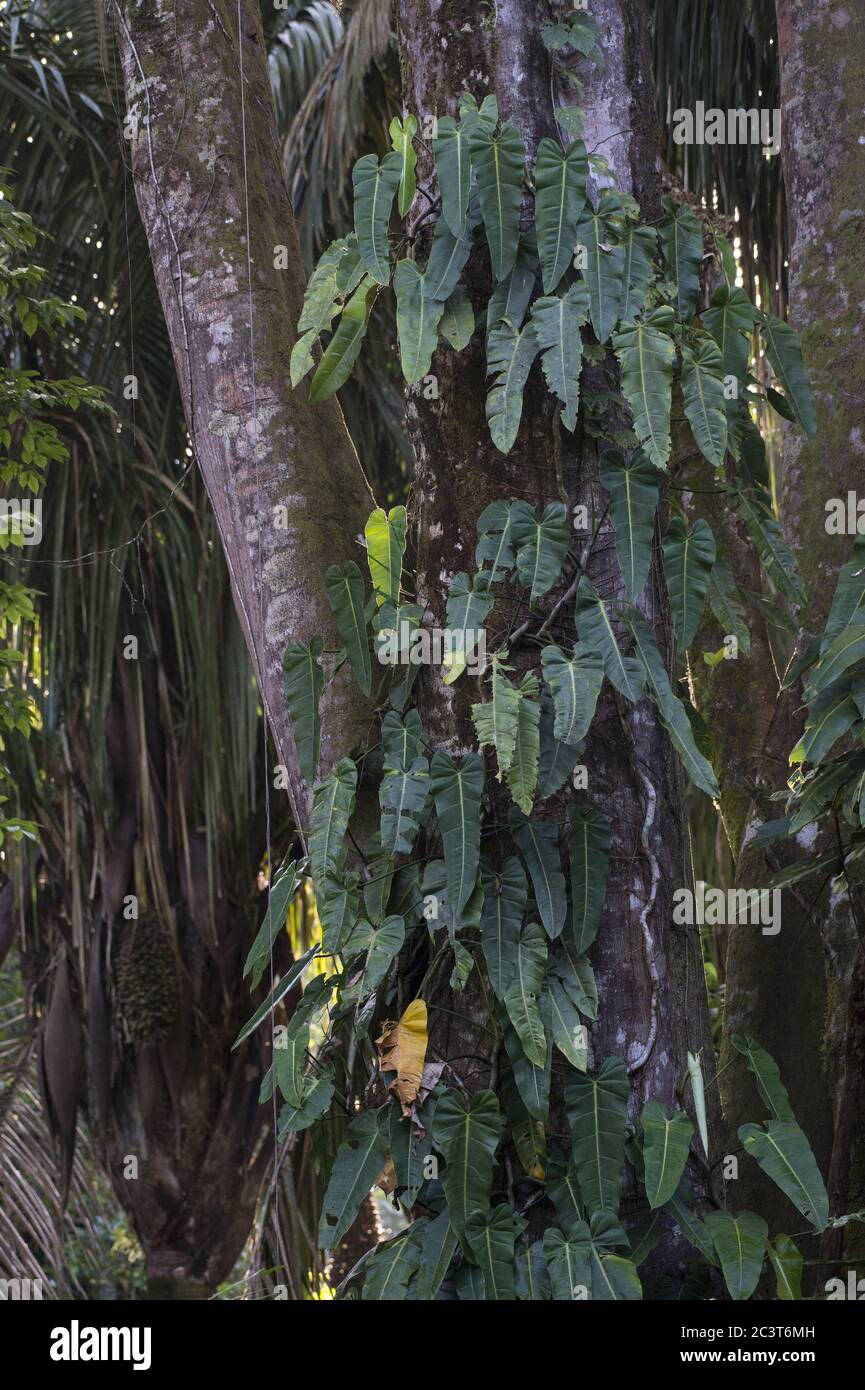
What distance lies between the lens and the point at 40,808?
16.0 ft

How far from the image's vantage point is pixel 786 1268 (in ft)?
6.50

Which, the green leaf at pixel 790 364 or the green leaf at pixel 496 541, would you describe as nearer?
the green leaf at pixel 496 541

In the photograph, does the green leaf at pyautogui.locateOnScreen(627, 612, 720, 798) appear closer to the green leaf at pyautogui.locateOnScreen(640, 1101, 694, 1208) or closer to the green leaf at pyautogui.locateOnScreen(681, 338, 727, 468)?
the green leaf at pyautogui.locateOnScreen(681, 338, 727, 468)

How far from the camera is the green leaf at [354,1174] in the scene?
6.48 ft

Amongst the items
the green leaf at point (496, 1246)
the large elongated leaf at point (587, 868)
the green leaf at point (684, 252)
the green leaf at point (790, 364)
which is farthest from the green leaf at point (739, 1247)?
the green leaf at point (684, 252)

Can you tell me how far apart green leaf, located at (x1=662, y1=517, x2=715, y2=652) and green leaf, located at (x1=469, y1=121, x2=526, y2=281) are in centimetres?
44

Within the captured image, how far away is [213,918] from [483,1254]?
10.7ft

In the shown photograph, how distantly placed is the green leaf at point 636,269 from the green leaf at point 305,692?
634mm

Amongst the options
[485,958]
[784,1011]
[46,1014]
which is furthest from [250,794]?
[485,958]

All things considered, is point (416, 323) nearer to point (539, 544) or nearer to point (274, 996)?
point (539, 544)

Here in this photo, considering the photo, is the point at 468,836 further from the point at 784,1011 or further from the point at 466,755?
the point at 784,1011

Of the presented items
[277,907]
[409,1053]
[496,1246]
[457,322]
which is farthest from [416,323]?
[496,1246]

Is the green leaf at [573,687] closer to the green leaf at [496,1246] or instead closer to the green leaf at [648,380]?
the green leaf at [648,380]

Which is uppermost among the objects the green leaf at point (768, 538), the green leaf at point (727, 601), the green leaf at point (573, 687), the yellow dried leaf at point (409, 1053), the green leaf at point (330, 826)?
the green leaf at point (768, 538)
